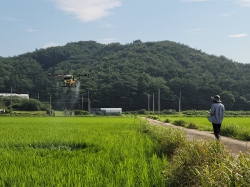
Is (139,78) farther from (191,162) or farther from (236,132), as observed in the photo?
(191,162)

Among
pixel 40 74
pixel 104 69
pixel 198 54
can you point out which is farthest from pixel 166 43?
pixel 40 74

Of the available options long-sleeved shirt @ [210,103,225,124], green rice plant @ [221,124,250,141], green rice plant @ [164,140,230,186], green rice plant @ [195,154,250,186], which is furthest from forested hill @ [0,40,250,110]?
green rice plant @ [195,154,250,186]

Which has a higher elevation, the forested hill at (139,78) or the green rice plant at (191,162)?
the forested hill at (139,78)

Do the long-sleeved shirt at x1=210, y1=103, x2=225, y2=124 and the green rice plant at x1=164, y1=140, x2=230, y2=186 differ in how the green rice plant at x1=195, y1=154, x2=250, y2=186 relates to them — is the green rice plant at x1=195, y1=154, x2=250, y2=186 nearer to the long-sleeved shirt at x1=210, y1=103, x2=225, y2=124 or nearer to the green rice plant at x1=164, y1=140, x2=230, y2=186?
the green rice plant at x1=164, y1=140, x2=230, y2=186

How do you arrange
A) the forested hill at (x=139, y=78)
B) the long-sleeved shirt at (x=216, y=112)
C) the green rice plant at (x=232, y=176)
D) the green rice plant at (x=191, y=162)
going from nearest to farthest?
the green rice plant at (x=232, y=176), the green rice plant at (x=191, y=162), the long-sleeved shirt at (x=216, y=112), the forested hill at (x=139, y=78)

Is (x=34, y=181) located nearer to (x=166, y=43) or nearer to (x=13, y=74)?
(x=13, y=74)

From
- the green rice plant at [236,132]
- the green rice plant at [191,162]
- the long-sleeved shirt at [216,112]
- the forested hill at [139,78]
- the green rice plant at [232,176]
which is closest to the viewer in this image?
the green rice plant at [232,176]

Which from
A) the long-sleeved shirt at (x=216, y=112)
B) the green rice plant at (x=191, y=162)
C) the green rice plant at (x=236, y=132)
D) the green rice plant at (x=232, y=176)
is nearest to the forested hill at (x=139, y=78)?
the green rice plant at (x=236, y=132)

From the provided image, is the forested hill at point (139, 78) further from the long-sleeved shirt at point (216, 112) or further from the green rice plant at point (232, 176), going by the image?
the green rice plant at point (232, 176)

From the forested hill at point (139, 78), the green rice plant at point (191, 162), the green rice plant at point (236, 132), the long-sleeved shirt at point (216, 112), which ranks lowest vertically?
the green rice plant at point (236, 132)
